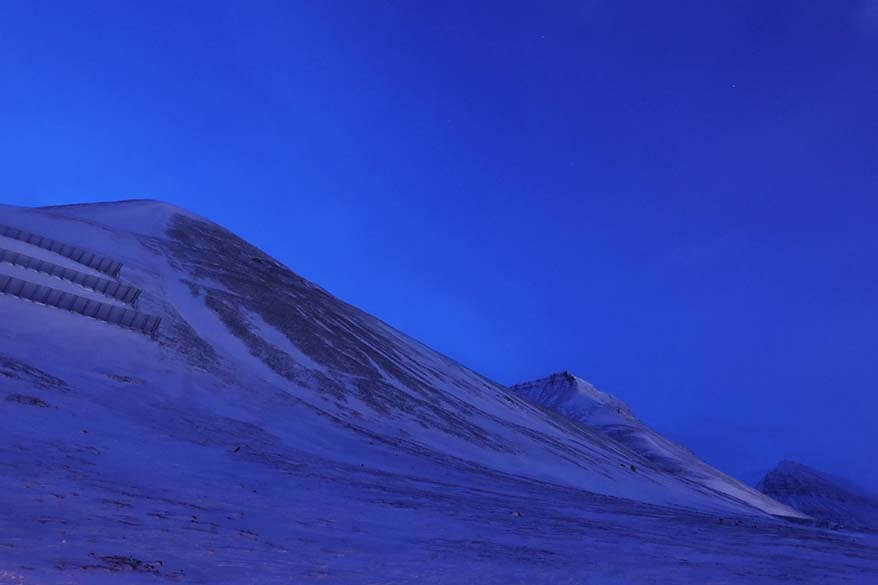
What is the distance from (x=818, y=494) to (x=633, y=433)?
281 ft

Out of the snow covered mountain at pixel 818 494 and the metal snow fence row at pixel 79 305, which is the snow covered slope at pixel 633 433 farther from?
the metal snow fence row at pixel 79 305

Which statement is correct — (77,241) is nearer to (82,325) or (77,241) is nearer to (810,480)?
(82,325)

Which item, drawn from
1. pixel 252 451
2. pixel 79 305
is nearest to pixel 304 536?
pixel 252 451

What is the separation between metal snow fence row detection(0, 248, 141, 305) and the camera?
3142cm

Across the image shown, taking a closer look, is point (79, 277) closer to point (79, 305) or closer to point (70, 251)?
point (79, 305)

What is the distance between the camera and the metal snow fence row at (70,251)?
120 feet

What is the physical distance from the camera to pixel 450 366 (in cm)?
6034

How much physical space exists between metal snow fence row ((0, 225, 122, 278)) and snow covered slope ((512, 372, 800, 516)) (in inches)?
2129

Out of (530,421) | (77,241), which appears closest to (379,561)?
(77,241)

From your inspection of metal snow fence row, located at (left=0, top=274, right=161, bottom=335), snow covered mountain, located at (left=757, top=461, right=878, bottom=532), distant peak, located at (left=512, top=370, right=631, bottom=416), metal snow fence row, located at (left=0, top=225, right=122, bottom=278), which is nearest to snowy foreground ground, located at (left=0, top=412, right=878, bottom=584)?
metal snow fence row, located at (left=0, top=274, right=161, bottom=335)

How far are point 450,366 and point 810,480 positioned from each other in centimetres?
14710

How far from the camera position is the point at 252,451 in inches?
763

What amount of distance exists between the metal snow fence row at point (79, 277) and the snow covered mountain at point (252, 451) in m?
0.12

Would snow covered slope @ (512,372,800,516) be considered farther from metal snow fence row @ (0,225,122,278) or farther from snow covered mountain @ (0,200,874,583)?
metal snow fence row @ (0,225,122,278)
